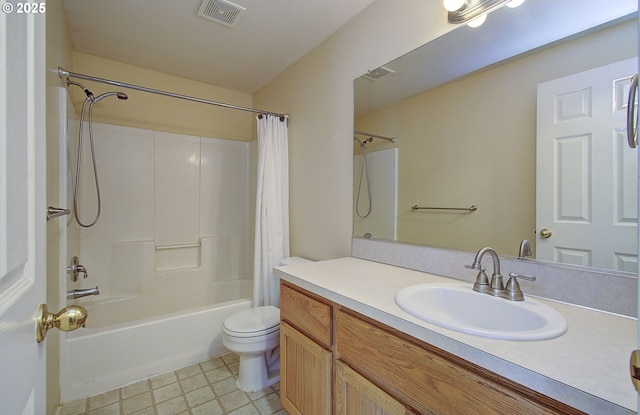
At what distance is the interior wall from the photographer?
1414mm

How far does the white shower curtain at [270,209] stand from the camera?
2262 mm

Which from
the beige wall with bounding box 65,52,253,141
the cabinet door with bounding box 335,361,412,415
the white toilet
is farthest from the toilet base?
the beige wall with bounding box 65,52,253,141

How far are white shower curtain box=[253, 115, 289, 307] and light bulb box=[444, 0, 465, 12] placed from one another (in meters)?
1.45

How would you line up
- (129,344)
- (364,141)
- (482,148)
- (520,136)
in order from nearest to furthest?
(520,136) → (482,148) → (364,141) → (129,344)

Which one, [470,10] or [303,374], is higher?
[470,10]

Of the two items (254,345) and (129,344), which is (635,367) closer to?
(254,345)

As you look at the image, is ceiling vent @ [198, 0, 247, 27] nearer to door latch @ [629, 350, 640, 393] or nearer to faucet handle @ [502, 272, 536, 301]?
faucet handle @ [502, 272, 536, 301]

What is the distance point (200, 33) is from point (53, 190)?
56.0 inches

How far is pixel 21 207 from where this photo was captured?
442 millimetres

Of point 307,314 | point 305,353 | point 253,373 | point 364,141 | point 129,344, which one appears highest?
point 364,141

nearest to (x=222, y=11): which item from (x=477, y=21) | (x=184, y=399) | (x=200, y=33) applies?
(x=200, y=33)

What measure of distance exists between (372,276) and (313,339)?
1.30 ft

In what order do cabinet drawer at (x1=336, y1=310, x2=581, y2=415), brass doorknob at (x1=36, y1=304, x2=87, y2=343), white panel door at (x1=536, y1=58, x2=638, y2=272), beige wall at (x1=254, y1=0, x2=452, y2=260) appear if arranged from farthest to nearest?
1. beige wall at (x1=254, y1=0, x2=452, y2=260)
2. white panel door at (x1=536, y1=58, x2=638, y2=272)
3. cabinet drawer at (x1=336, y1=310, x2=581, y2=415)
4. brass doorknob at (x1=36, y1=304, x2=87, y2=343)

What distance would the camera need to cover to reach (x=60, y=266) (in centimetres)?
165
